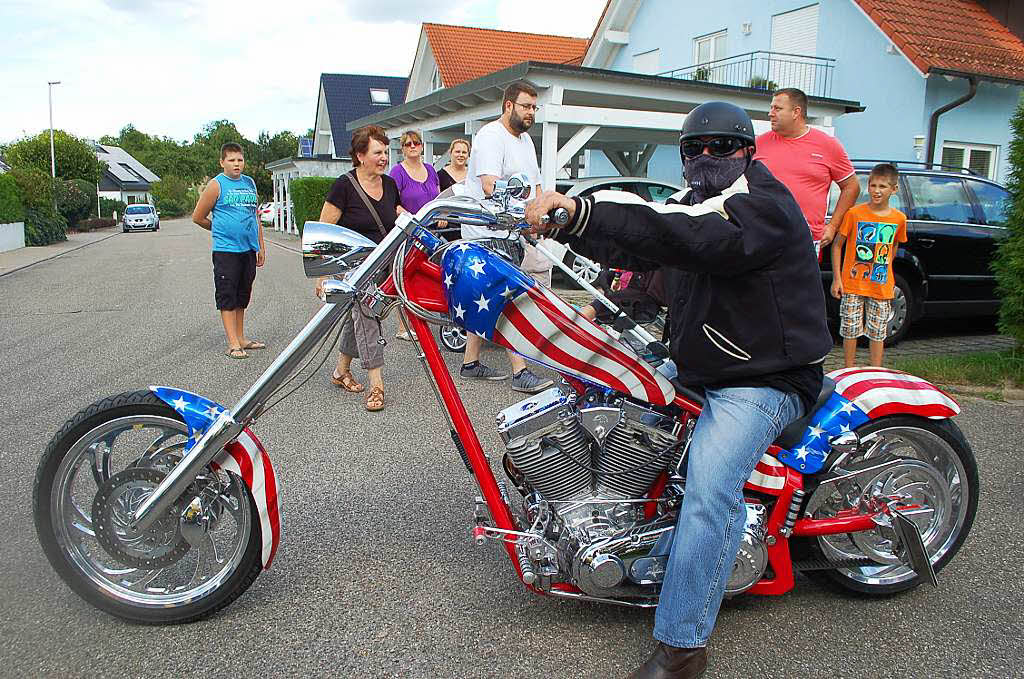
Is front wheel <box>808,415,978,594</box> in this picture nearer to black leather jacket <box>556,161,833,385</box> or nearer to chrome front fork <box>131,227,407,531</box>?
black leather jacket <box>556,161,833,385</box>

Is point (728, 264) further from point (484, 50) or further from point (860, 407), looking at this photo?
point (484, 50)

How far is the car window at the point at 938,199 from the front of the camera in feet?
26.0

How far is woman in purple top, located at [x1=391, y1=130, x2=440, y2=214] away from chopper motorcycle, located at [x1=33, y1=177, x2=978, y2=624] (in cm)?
434

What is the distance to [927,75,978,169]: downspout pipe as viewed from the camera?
1412 cm

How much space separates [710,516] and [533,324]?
0.83 meters

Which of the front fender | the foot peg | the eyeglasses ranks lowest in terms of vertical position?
the foot peg

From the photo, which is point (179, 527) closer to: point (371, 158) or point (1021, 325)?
point (371, 158)

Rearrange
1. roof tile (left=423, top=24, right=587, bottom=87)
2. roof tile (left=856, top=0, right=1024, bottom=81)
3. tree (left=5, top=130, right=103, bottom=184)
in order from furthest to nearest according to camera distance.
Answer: tree (left=5, top=130, right=103, bottom=184) < roof tile (left=423, top=24, right=587, bottom=87) < roof tile (left=856, top=0, right=1024, bottom=81)

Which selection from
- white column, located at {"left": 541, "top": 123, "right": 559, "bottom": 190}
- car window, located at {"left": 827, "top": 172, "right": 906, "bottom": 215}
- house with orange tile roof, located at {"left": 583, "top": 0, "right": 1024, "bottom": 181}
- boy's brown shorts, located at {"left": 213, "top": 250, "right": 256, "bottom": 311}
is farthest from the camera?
house with orange tile roof, located at {"left": 583, "top": 0, "right": 1024, "bottom": 181}

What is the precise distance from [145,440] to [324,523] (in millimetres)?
1192

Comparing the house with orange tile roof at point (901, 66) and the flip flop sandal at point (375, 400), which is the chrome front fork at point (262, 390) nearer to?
the flip flop sandal at point (375, 400)

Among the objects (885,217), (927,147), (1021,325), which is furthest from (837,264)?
(927,147)

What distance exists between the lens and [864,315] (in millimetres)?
6297

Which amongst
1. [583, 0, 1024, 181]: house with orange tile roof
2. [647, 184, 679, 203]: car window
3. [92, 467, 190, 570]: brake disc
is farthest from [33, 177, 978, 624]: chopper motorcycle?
[583, 0, 1024, 181]: house with orange tile roof
